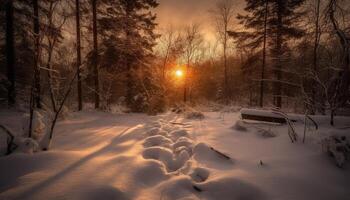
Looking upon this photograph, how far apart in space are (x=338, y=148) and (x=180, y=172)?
122 inches

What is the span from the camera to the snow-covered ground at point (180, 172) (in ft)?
8.39

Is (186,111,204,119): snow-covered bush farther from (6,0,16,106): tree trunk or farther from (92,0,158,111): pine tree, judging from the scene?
(6,0,16,106): tree trunk

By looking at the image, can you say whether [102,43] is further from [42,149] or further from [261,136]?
[261,136]

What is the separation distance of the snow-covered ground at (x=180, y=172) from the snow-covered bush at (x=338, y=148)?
0.11 metres

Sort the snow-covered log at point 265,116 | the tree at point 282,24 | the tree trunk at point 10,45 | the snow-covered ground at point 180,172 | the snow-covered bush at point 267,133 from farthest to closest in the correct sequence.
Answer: the tree at point 282,24 < the tree trunk at point 10,45 < the snow-covered log at point 265,116 < the snow-covered bush at point 267,133 < the snow-covered ground at point 180,172

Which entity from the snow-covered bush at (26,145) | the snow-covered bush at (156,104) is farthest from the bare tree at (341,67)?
the snow-covered bush at (156,104)

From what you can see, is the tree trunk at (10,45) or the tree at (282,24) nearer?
the tree trunk at (10,45)

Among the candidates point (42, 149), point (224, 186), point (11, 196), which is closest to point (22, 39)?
point (42, 149)

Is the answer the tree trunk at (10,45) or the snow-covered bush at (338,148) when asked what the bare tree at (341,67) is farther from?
the tree trunk at (10,45)

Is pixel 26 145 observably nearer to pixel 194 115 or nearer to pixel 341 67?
pixel 194 115

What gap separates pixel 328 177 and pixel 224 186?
183cm

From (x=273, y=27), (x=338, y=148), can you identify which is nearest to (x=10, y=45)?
(x=338, y=148)

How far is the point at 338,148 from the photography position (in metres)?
3.36

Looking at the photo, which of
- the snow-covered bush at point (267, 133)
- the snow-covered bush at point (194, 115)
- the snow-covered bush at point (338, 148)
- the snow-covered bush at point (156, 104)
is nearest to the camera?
the snow-covered bush at point (338, 148)
